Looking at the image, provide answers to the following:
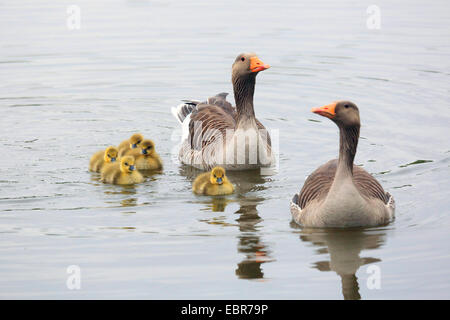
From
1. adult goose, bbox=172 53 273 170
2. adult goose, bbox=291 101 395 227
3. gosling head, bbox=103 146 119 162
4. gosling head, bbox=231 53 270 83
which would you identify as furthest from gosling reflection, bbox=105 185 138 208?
gosling head, bbox=231 53 270 83

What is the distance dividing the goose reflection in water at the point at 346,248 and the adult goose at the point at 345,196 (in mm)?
135

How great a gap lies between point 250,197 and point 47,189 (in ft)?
9.16

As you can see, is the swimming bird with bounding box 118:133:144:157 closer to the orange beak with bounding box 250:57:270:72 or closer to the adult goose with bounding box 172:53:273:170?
the adult goose with bounding box 172:53:273:170

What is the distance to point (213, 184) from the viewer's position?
11.6 m

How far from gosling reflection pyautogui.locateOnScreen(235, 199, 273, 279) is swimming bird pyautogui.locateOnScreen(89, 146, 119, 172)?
2.28m

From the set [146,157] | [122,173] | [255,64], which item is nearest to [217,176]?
[122,173]

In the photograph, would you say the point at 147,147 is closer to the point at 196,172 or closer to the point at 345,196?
the point at 196,172

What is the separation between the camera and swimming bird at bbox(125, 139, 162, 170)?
1288 centimetres

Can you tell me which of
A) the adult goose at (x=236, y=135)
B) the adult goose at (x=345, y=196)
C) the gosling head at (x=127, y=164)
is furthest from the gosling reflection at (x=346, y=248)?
the adult goose at (x=236, y=135)

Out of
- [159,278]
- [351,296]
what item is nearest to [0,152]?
[159,278]

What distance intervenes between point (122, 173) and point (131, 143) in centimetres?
145

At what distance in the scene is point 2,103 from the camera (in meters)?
16.5

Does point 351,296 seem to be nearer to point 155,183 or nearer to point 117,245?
point 117,245

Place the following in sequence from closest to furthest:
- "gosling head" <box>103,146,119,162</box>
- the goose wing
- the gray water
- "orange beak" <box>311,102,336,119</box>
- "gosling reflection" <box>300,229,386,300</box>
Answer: "gosling reflection" <box>300,229,386,300</box>
the gray water
"orange beak" <box>311,102,336,119</box>
"gosling head" <box>103,146,119,162</box>
the goose wing
